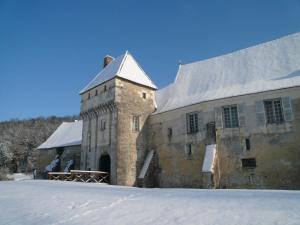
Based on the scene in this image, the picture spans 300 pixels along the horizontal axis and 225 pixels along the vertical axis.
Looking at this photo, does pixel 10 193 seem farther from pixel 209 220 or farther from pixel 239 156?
pixel 239 156

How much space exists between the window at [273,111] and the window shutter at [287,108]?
0.28 metres

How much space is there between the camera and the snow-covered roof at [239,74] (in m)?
16.2

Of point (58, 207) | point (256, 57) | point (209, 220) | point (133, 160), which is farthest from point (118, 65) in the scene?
point (209, 220)

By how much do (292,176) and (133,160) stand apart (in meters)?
10.6

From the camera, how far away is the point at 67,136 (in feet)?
99.1

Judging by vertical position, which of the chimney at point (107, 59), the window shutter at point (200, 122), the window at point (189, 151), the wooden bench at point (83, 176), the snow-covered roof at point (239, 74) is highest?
the chimney at point (107, 59)

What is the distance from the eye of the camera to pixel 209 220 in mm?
5074

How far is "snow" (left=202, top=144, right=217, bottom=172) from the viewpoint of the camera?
50.5 feet

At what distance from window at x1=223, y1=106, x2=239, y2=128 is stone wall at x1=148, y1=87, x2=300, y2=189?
0.84ft

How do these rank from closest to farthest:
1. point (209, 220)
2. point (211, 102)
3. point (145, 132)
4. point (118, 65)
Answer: point (209, 220)
point (211, 102)
point (145, 132)
point (118, 65)

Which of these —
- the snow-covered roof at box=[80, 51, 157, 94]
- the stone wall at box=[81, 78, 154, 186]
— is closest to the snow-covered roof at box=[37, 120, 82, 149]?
the stone wall at box=[81, 78, 154, 186]

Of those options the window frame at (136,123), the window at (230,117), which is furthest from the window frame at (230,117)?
the window frame at (136,123)

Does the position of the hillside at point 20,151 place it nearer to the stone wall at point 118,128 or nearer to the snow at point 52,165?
the snow at point 52,165

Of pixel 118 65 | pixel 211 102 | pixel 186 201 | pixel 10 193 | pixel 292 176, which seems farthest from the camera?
pixel 118 65
